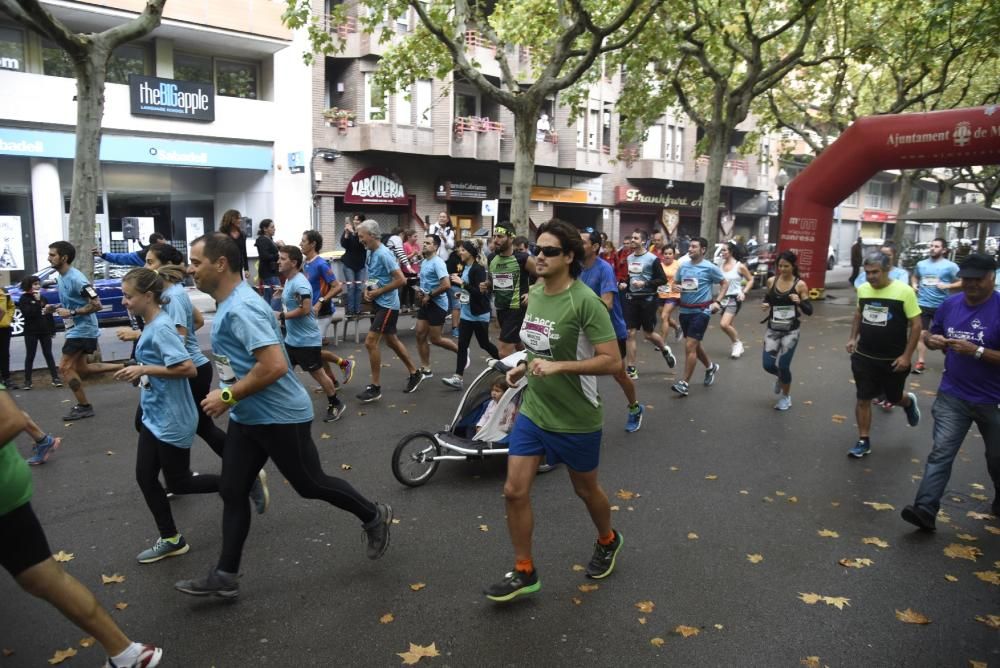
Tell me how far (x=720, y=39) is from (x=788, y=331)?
41.0ft

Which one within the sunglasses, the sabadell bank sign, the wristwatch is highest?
the sabadell bank sign

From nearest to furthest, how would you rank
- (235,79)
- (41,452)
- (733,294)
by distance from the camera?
(41,452), (733,294), (235,79)

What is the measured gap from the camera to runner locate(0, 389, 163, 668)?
280 centimetres

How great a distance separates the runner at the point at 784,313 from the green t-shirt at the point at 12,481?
283 inches

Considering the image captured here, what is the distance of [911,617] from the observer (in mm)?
3848

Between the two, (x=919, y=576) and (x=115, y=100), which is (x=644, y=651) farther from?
(x=115, y=100)

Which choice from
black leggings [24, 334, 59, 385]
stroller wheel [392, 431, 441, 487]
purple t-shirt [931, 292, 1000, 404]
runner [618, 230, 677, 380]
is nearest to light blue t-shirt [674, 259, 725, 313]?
runner [618, 230, 677, 380]

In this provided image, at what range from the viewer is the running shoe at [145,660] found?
3041 mm

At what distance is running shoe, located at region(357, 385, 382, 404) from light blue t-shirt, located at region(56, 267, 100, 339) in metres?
2.85

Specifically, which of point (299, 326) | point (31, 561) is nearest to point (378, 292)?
point (299, 326)

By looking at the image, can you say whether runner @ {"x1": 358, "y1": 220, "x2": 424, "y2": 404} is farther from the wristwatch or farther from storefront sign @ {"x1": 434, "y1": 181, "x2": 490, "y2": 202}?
storefront sign @ {"x1": 434, "y1": 181, "x2": 490, "y2": 202}

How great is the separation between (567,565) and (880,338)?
153 inches

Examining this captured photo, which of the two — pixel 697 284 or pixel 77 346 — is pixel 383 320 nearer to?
pixel 77 346

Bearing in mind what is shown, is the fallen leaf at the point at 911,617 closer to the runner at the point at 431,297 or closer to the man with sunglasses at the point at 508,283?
the man with sunglasses at the point at 508,283
